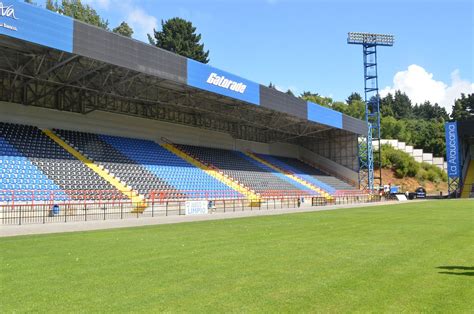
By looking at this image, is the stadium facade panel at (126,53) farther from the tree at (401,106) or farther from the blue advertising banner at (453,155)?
the tree at (401,106)

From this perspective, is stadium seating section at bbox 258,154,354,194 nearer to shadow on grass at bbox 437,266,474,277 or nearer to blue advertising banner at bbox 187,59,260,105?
blue advertising banner at bbox 187,59,260,105

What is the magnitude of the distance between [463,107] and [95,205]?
116m

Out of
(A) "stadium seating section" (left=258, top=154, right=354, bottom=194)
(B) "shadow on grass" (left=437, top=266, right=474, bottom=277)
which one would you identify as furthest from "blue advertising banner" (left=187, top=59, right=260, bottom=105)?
(B) "shadow on grass" (left=437, top=266, right=474, bottom=277)

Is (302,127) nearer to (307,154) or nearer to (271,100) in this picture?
(307,154)

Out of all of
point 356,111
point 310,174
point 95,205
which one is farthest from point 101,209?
point 356,111

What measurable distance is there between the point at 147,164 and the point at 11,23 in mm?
14795

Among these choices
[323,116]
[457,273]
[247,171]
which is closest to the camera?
[457,273]

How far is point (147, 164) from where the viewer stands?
3303 centimetres

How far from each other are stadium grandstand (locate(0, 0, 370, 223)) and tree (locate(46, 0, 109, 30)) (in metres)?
33.2

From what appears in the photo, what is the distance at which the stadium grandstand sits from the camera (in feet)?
75.0

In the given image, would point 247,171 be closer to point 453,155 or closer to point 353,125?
point 353,125

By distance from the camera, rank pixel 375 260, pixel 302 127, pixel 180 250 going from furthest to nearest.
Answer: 1. pixel 302 127
2. pixel 180 250
3. pixel 375 260

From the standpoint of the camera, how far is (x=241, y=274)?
7777mm

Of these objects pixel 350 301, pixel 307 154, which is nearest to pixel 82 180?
pixel 350 301
